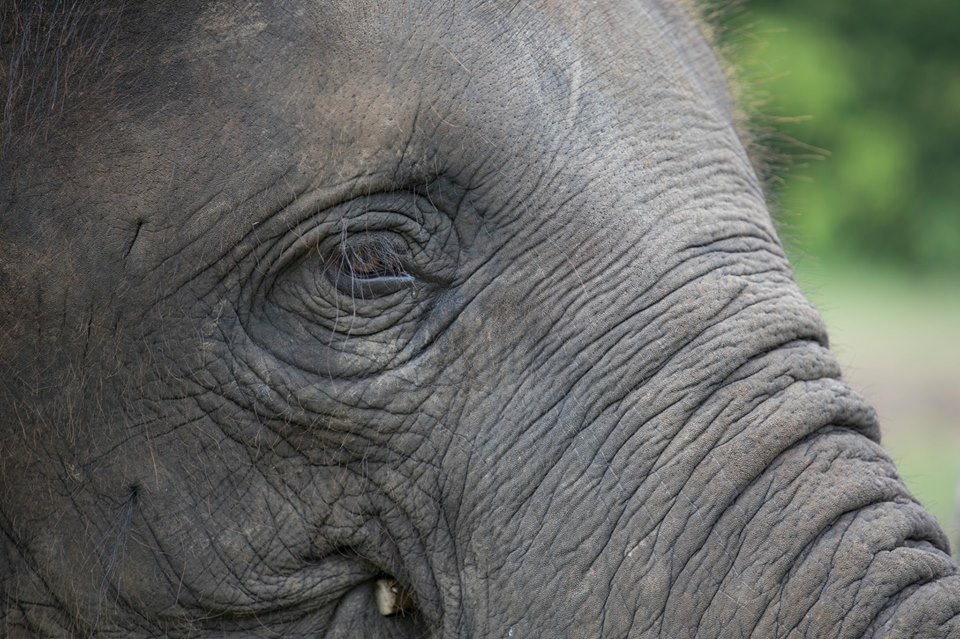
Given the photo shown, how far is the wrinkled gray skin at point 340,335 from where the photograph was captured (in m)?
2.83

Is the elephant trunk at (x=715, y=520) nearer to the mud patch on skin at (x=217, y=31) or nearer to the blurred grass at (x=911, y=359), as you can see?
the mud patch on skin at (x=217, y=31)

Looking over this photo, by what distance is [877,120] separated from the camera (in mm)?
24031

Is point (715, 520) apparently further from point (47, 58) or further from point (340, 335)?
point (47, 58)

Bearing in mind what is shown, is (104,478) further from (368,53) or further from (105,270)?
(368,53)

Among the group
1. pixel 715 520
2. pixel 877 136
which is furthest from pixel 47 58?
pixel 877 136

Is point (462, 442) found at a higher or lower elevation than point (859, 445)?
lower

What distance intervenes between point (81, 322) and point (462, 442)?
88 cm

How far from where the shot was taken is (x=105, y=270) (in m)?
2.87

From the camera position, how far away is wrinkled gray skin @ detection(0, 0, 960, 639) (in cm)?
283

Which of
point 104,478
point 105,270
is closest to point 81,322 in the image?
point 105,270

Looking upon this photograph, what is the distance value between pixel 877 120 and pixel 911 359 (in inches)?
452

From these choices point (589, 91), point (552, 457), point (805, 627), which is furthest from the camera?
point (589, 91)

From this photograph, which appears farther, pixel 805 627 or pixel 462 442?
pixel 462 442

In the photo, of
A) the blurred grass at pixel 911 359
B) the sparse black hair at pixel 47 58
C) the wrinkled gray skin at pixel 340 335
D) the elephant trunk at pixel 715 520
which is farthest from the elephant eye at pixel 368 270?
the blurred grass at pixel 911 359
